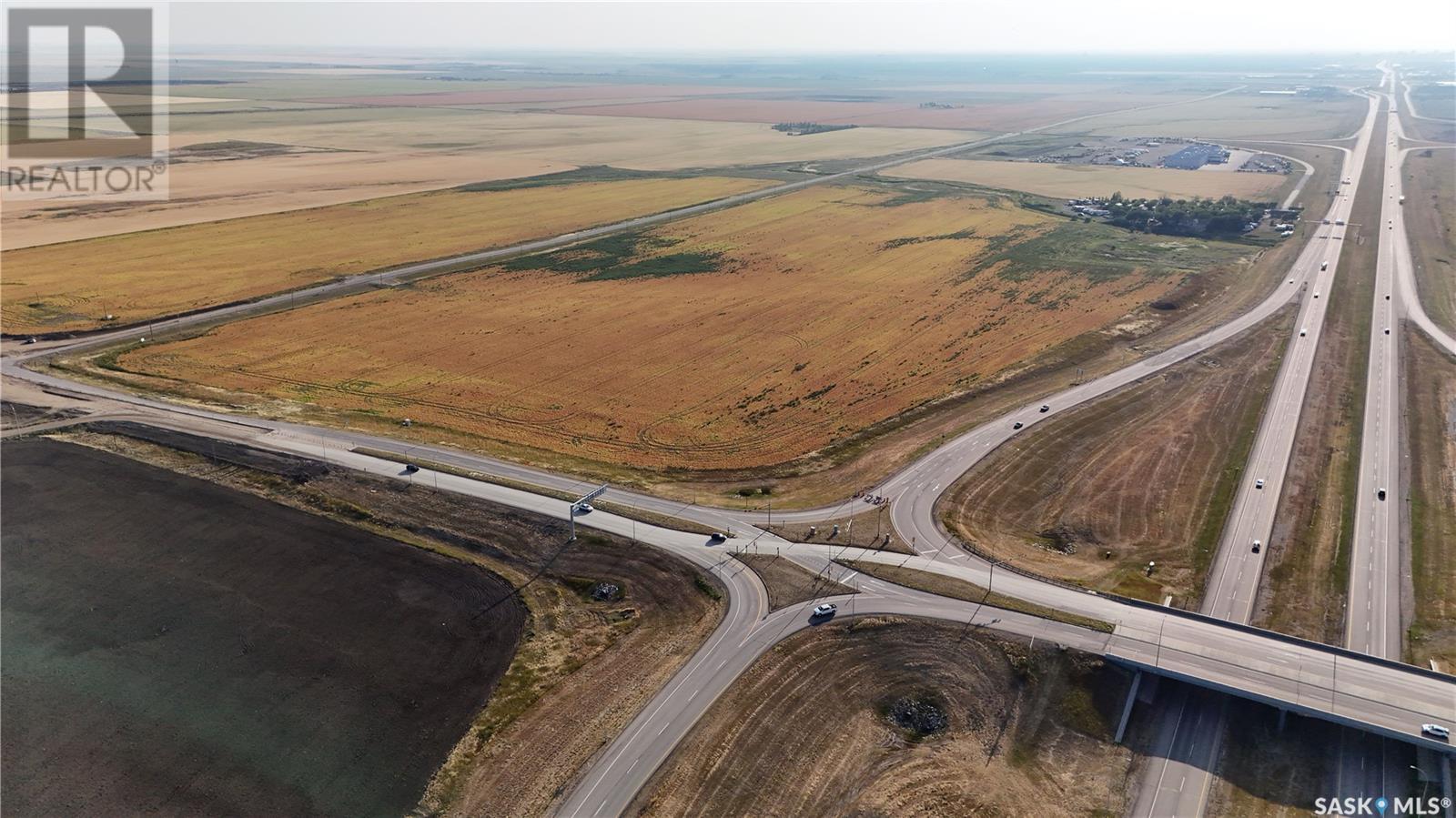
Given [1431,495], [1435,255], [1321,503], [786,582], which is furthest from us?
[1435,255]

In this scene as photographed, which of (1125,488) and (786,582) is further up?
(1125,488)

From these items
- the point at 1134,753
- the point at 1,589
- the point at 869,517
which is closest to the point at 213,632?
the point at 1,589

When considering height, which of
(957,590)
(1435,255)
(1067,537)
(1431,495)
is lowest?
(957,590)

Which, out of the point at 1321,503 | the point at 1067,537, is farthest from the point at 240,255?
the point at 1321,503

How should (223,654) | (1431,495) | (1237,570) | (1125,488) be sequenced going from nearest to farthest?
(223,654) < (1237,570) < (1431,495) < (1125,488)

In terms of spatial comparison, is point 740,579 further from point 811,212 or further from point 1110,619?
point 811,212

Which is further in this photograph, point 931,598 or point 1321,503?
point 1321,503

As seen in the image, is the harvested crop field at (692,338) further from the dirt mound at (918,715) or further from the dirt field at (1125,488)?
the dirt mound at (918,715)

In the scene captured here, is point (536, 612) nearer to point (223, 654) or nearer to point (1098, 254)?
point (223, 654)
